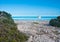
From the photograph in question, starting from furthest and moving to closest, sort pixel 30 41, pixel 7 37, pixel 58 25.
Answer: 1. pixel 58 25
2. pixel 30 41
3. pixel 7 37

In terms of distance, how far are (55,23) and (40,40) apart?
11.3 meters

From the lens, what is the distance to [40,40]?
1231 cm

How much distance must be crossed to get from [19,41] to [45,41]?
2764 mm

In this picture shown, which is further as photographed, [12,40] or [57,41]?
[57,41]

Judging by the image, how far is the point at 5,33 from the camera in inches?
373

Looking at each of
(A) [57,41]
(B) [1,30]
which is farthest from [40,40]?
(B) [1,30]

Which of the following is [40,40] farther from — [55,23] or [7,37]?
[55,23]

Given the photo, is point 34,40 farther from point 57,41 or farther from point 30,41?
point 57,41

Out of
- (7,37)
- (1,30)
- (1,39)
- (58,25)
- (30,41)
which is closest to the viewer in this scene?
(1,39)

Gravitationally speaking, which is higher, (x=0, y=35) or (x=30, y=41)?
(x=0, y=35)

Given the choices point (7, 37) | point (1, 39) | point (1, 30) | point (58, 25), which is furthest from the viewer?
point (58, 25)

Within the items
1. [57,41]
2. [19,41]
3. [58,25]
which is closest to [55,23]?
[58,25]

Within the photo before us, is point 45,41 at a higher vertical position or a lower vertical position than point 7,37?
lower

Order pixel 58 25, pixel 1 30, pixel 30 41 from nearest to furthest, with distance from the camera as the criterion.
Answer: pixel 1 30
pixel 30 41
pixel 58 25
